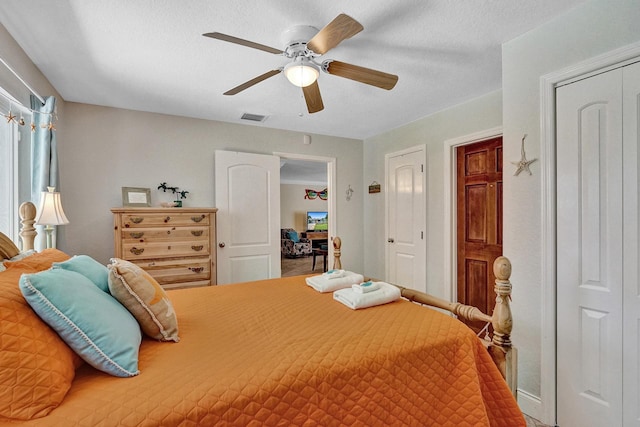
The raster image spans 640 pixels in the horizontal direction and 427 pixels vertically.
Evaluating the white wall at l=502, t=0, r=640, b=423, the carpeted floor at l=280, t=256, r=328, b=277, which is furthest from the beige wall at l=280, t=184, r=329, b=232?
the white wall at l=502, t=0, r=640, b=423

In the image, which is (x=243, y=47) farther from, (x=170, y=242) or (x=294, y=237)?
(x=294, y=237)

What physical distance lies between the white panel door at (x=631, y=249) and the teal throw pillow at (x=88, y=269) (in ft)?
8.28

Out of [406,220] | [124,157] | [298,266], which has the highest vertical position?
[124,157]

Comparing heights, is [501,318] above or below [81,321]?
below

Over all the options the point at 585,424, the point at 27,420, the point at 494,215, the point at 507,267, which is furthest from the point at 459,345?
Answer: the point at 494,215

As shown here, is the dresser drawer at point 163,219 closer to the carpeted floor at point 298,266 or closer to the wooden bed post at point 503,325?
the wooden bed post at point 503,325

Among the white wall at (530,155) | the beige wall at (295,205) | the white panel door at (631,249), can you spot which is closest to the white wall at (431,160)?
the white wall at (530,155)

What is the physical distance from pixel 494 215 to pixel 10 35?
396cm

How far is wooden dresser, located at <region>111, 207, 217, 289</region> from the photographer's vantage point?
8.96 ft

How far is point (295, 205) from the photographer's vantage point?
9.59 meters

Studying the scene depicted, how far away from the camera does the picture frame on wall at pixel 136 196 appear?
3.07 metres

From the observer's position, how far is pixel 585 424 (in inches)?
65.2

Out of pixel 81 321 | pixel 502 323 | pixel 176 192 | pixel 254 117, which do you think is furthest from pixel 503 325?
pixel 176 192

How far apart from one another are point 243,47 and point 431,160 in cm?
235
